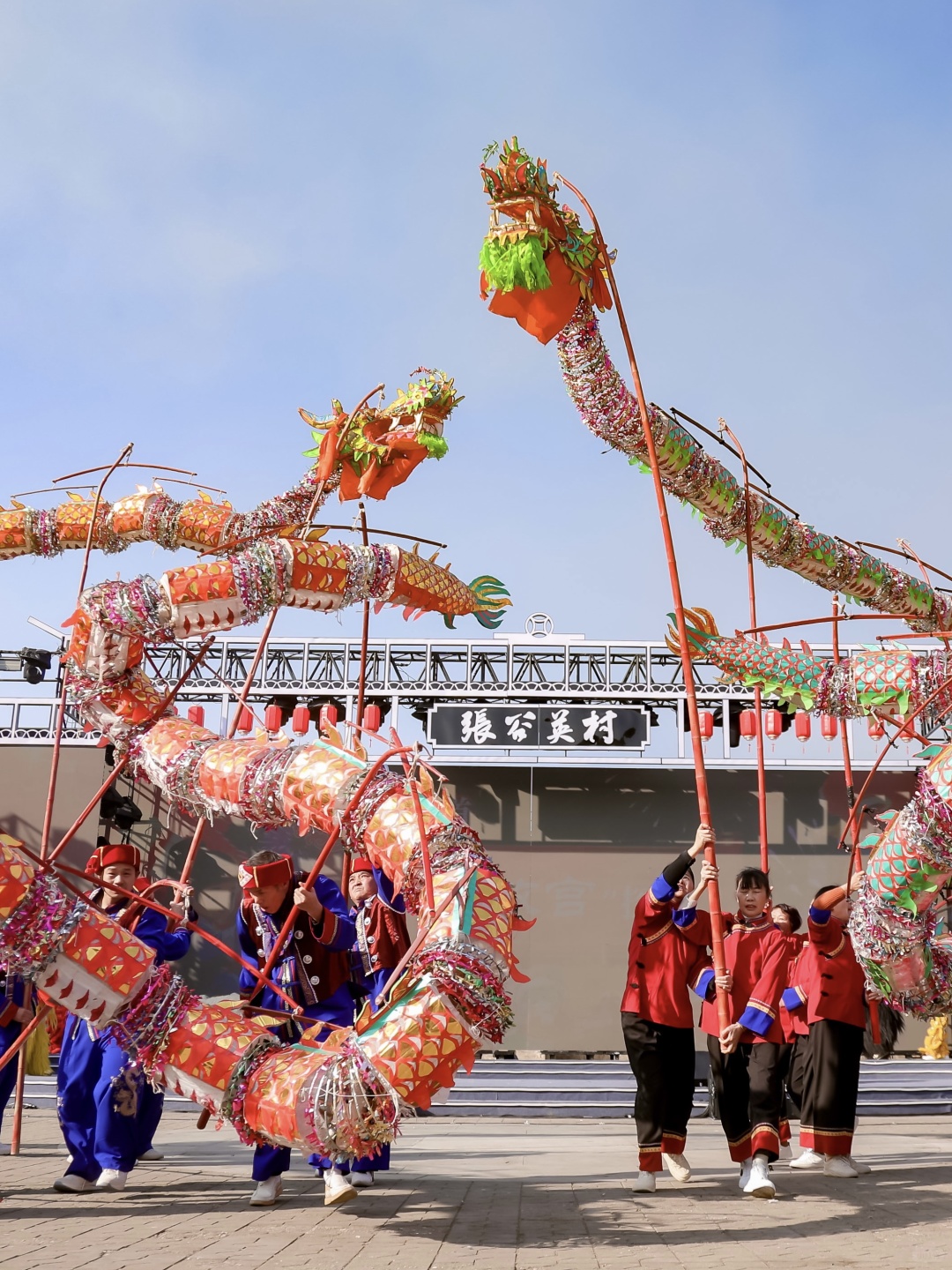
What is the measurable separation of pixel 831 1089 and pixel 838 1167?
0.32m

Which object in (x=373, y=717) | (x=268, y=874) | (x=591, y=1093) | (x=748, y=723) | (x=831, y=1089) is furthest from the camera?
(x=373, y=717)

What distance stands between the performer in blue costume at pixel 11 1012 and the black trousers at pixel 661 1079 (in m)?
2.43

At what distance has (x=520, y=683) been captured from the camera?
53.9ft

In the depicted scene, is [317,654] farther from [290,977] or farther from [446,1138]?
[290,977]

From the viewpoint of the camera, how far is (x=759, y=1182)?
15.0 feet

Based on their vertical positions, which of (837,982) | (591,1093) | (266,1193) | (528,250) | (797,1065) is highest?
(528,250)

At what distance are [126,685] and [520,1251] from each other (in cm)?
267

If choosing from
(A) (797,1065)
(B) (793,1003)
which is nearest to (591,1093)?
(A) (797,1065)

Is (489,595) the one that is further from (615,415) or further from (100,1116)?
(100,1116)

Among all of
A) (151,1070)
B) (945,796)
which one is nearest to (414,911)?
(151,1070)

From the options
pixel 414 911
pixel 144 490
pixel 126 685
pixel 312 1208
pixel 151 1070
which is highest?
pixel 144 490

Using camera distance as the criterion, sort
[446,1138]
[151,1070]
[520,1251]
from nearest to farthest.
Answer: [520,1251], [151,1070], [446,1138]

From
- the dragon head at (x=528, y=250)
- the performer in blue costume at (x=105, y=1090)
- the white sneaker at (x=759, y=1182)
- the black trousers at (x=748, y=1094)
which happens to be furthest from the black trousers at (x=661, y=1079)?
the dragon head at (x=528, y=250)

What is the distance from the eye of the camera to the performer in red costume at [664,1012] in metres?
4.96
